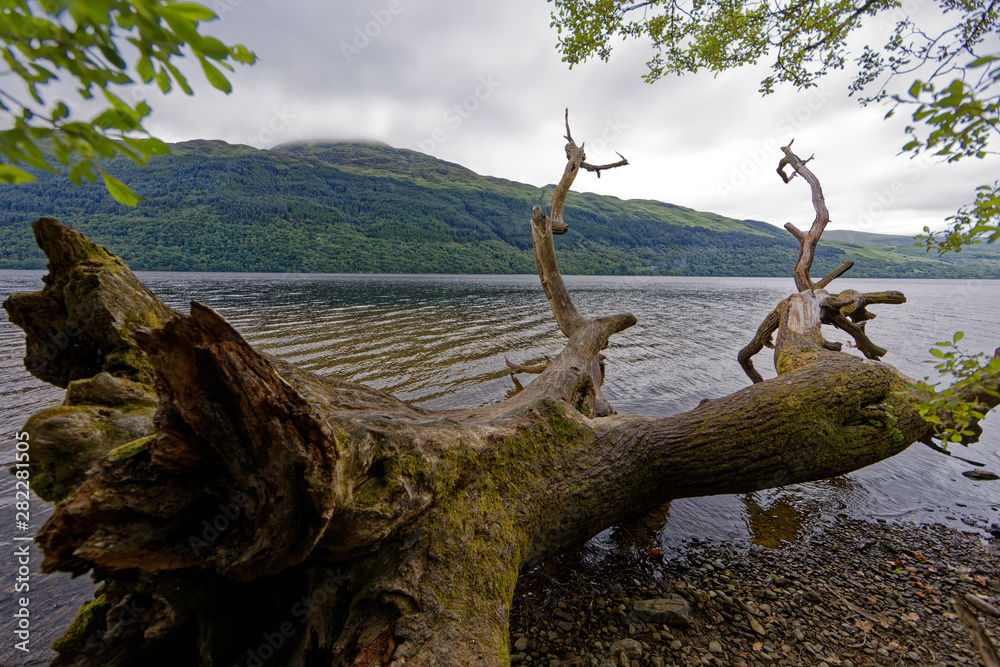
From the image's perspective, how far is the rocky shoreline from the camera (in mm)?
3965

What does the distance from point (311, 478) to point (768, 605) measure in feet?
15.6

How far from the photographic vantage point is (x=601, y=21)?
8.23 m

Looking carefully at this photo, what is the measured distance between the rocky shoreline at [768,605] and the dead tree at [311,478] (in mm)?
731

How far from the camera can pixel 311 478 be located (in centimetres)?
281

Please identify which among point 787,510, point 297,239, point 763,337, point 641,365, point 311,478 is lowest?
point 641,365

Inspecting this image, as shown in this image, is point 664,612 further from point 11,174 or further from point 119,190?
point 11,174

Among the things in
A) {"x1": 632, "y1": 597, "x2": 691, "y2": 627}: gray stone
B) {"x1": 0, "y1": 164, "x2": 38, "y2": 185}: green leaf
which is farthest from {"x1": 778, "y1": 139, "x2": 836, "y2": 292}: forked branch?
{"x1": 0, "y1": 164, "x2": 38, "y2": 185}: green leaf

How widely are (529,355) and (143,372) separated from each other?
52.5 ft

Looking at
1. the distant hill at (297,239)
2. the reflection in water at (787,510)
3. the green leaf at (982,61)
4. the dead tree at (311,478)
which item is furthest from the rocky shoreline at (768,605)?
the distant hill at (297,239)

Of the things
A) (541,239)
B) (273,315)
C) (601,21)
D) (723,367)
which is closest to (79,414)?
(541,239)

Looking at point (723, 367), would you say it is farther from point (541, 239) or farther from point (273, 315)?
point (273, 315)

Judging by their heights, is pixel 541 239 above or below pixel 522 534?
above

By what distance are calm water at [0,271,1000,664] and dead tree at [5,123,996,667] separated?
1768 millimetres

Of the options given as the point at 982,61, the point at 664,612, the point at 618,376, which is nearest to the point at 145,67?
the point at 982,61
